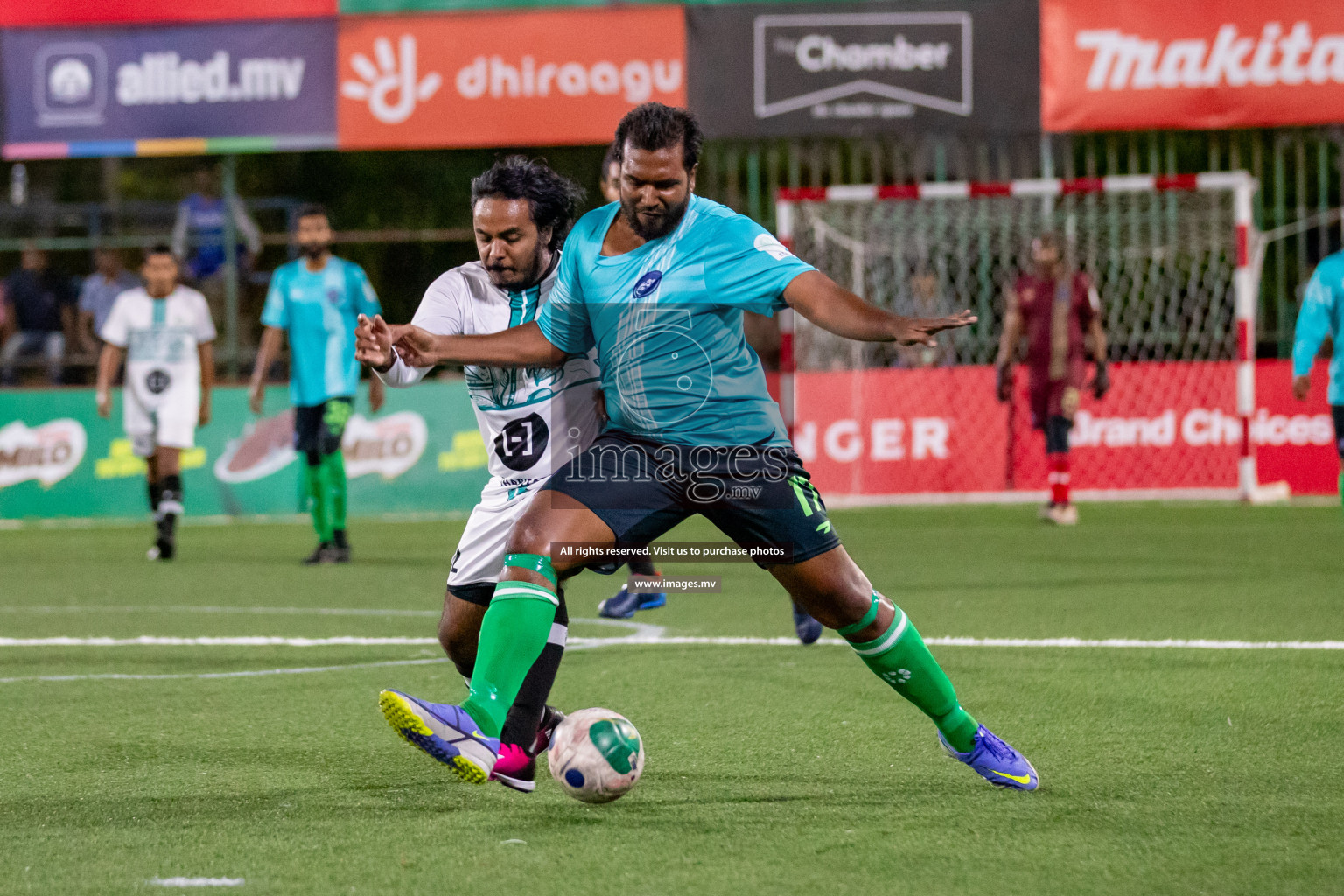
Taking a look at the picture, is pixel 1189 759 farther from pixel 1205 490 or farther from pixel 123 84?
pixel 123 84

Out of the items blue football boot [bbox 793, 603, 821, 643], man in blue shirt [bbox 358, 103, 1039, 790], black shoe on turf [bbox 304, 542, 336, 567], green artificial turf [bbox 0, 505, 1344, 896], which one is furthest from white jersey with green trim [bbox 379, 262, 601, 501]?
black shoe on turf [bbox 304, 542, 336, 567]

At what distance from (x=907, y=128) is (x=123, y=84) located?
6.90 meters

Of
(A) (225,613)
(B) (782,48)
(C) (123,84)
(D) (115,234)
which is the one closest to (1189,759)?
(A) (225,613)

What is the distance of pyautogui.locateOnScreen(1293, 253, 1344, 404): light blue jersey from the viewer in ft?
31.3

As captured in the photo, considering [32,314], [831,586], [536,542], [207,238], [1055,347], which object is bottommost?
[831,586]

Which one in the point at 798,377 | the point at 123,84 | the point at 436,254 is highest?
the point at 123,84

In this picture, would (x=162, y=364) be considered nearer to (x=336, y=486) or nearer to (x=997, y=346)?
(x=336, y=486)

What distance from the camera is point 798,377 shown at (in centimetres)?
1428

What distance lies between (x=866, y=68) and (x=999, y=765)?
10.7 meters

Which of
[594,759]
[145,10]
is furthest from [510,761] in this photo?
[145,10]

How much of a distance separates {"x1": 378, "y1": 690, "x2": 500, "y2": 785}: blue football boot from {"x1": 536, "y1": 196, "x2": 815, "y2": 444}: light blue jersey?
893 millimetres

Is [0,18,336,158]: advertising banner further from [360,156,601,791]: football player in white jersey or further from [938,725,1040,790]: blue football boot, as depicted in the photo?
[938,725,1040,790]: blue football boot

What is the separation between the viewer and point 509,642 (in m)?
4.14

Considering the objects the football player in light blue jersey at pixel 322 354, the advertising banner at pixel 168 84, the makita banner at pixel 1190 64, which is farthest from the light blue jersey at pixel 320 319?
the makita banner at pixel 1190 64
